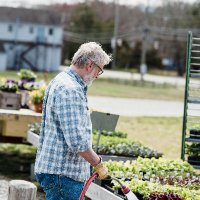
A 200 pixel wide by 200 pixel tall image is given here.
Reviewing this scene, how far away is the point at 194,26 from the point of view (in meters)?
83.1

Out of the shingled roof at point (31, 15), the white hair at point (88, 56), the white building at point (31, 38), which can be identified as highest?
the shingled roof at point (31, 15)

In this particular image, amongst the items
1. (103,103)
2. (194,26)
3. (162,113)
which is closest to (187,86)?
(162,113)

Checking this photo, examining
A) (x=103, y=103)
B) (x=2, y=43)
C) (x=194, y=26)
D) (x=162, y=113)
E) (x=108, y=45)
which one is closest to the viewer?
(x=162, y=113)

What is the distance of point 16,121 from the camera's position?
1302cm

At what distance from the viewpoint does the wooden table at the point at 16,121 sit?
12.8 metres

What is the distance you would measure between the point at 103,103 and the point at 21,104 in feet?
53.6

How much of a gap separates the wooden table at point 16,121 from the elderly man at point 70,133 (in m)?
6.86

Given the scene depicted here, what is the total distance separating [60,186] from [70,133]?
1.66 ft

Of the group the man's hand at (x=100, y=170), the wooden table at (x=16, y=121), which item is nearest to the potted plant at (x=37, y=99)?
the wooden table at (x=16, y=121)

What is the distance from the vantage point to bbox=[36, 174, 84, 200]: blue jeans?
5.87 metres

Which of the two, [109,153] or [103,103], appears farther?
[103,103]

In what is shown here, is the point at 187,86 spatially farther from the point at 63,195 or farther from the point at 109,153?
the point at 63,195

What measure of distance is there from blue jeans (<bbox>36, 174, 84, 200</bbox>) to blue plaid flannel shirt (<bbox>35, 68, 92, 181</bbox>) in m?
0.06

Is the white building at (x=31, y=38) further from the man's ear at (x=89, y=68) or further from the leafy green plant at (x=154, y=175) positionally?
the man's ear at (x=89, y=68)
